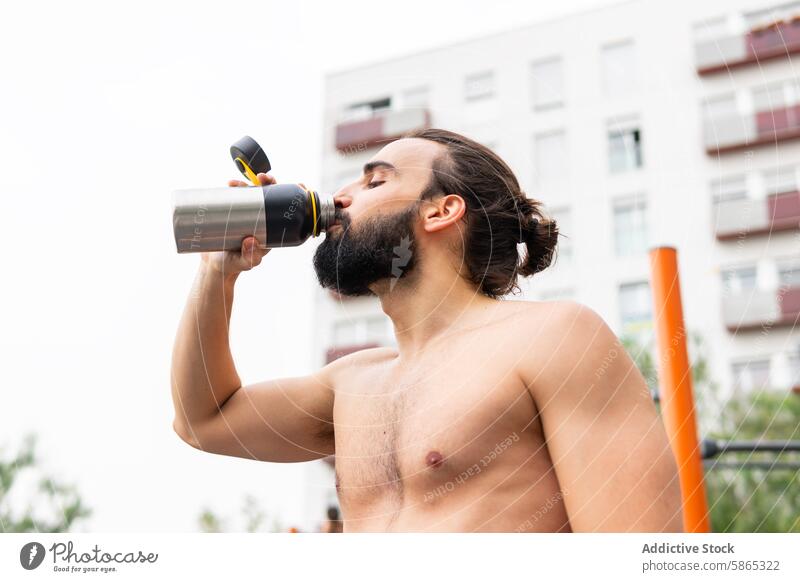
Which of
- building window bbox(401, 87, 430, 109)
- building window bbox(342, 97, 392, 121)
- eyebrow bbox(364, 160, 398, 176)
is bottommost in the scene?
eyebrow bbox(364, 160, 398, 176)

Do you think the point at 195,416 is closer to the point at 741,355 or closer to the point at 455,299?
the point at 455,299

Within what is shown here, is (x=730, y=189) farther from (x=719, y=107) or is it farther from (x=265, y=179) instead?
(x=265, y=179)

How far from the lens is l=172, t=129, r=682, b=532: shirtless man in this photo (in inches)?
37.0

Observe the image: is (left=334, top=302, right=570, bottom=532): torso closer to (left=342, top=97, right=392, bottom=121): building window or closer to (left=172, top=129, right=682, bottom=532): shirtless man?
(left=172, top=129, right=682, bottom=532): shirtless man

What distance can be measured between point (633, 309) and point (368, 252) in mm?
2095

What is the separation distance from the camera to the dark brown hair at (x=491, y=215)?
125 centimetres

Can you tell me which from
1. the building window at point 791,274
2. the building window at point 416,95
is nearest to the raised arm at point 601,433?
the building window at point 416,95

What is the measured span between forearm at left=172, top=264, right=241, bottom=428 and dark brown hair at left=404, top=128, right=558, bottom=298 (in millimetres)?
316

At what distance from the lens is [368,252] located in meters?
→ 1.18

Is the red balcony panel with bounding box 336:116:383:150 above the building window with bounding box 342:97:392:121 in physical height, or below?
below

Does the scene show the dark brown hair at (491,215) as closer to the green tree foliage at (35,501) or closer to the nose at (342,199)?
the nose at (342,199)

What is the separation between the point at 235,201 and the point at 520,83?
870mm

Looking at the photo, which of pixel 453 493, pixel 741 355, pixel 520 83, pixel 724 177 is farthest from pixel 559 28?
pixel 741 355

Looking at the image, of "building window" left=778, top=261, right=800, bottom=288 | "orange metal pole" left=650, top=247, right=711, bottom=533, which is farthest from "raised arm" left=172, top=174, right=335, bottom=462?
"building window" left=778, top=261, right=800, bottom=288
